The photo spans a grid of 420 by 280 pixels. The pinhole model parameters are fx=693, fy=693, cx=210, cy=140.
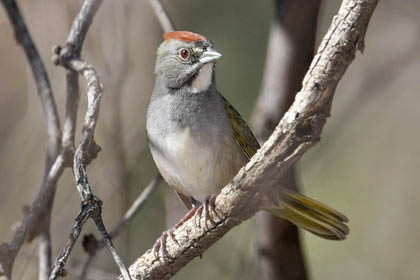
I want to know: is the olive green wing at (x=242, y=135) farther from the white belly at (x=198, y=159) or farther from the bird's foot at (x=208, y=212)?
the bird's foot at (x=208, y=212)

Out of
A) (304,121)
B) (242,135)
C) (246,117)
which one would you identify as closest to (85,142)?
(304,121)

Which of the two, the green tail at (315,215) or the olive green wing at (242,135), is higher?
the olive green wing at (242,135)

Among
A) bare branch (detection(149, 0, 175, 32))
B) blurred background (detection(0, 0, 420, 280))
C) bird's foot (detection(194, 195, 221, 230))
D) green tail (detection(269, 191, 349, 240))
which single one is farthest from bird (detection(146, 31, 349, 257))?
blurred background (detection(0, 0, 420, 280))

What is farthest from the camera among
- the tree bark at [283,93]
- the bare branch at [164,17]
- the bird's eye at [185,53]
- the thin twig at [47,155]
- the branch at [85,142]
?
the tree bark at [283,93]

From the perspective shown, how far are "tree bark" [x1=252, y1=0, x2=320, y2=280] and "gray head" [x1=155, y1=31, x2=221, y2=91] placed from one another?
803 mm

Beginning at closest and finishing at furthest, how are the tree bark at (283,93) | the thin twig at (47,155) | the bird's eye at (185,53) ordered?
the thin twig at (47,155) → the bird's eye at (185,53) → the tree bark at (283,93)

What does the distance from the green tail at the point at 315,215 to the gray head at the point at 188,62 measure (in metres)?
0.78

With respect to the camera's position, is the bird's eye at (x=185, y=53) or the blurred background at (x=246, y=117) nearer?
the bird's eye at (x=185, y=53)

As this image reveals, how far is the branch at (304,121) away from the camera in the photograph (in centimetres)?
236

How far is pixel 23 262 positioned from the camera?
418 cm

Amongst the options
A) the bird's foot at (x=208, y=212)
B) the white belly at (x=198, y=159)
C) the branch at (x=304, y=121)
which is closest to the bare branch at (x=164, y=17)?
the white belly at (x=198, y=159)

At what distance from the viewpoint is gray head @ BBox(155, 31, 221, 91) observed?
3.87 metres

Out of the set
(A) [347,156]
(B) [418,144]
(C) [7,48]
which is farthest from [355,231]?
(C) [7,48]

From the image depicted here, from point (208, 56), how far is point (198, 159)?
0.60 m
